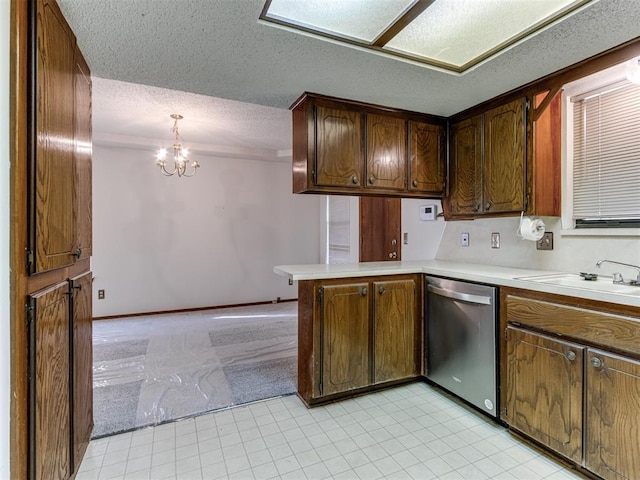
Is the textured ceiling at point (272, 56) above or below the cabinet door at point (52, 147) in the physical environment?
above

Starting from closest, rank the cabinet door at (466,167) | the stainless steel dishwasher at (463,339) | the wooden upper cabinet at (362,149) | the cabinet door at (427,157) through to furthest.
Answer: the stainless steel dishwasher at (463,339) < the wooden upper cabinet at (362,149) < the cabinet door at (466,167) < the cabinet door at (427,157)

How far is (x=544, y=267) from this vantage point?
227 centimetres

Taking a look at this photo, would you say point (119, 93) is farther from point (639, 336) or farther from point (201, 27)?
point (639, 336)

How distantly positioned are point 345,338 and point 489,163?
1.63 metres

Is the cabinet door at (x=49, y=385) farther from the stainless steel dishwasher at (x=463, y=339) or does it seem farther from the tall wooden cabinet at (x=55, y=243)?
the stainless steel dishwasher at (x=463, y=339)

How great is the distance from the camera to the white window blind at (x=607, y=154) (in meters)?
1.89

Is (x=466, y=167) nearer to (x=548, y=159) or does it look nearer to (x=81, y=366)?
(x=548, y=159)

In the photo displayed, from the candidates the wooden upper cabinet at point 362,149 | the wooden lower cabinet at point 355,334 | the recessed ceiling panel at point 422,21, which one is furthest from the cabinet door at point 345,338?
the recessed ceiling panel at point 422,21

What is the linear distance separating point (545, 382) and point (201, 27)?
243cm

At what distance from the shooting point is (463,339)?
2180 millimetres

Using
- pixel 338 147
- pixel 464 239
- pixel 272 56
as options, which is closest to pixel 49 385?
pixel 272 56

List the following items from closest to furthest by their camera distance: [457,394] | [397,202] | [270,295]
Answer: [457,394] → [397,202] → [270,295]

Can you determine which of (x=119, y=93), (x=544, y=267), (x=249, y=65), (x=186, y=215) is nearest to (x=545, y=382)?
(x=544, y=267)

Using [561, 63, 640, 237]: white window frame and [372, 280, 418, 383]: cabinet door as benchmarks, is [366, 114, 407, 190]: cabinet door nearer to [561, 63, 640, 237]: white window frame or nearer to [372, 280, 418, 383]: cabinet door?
[372, 280, 418, 383]: cabinet door
